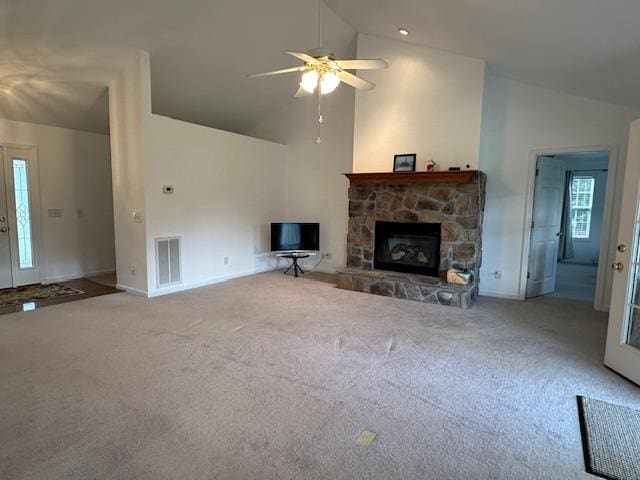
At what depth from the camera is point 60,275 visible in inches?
235

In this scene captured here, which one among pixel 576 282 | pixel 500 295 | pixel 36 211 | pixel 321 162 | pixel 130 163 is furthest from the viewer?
pixel 321 162

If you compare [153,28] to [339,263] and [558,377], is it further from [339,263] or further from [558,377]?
[558,377]

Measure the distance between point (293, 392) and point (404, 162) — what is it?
3.81m

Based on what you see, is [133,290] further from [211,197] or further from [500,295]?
[500,295]

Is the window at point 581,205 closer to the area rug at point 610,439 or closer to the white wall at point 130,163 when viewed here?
the area rug at point 610,439

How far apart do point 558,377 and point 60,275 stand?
691 centimetres

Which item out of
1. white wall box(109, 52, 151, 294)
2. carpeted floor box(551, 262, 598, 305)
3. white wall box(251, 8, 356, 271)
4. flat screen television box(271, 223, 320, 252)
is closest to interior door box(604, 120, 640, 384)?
carpeted floor box(551, 262, 598, 305)

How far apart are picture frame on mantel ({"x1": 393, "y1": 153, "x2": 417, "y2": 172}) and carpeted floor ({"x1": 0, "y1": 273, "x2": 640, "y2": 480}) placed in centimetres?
212

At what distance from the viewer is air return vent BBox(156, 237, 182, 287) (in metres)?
5.07

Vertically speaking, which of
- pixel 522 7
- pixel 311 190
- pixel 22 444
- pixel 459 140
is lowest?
pixel 22 444

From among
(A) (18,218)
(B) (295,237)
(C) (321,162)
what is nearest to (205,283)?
(B) (295,237)

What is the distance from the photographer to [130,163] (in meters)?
4.98

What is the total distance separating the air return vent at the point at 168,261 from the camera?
507cm

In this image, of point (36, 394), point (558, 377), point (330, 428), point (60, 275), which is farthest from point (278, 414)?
point (60, 275)
